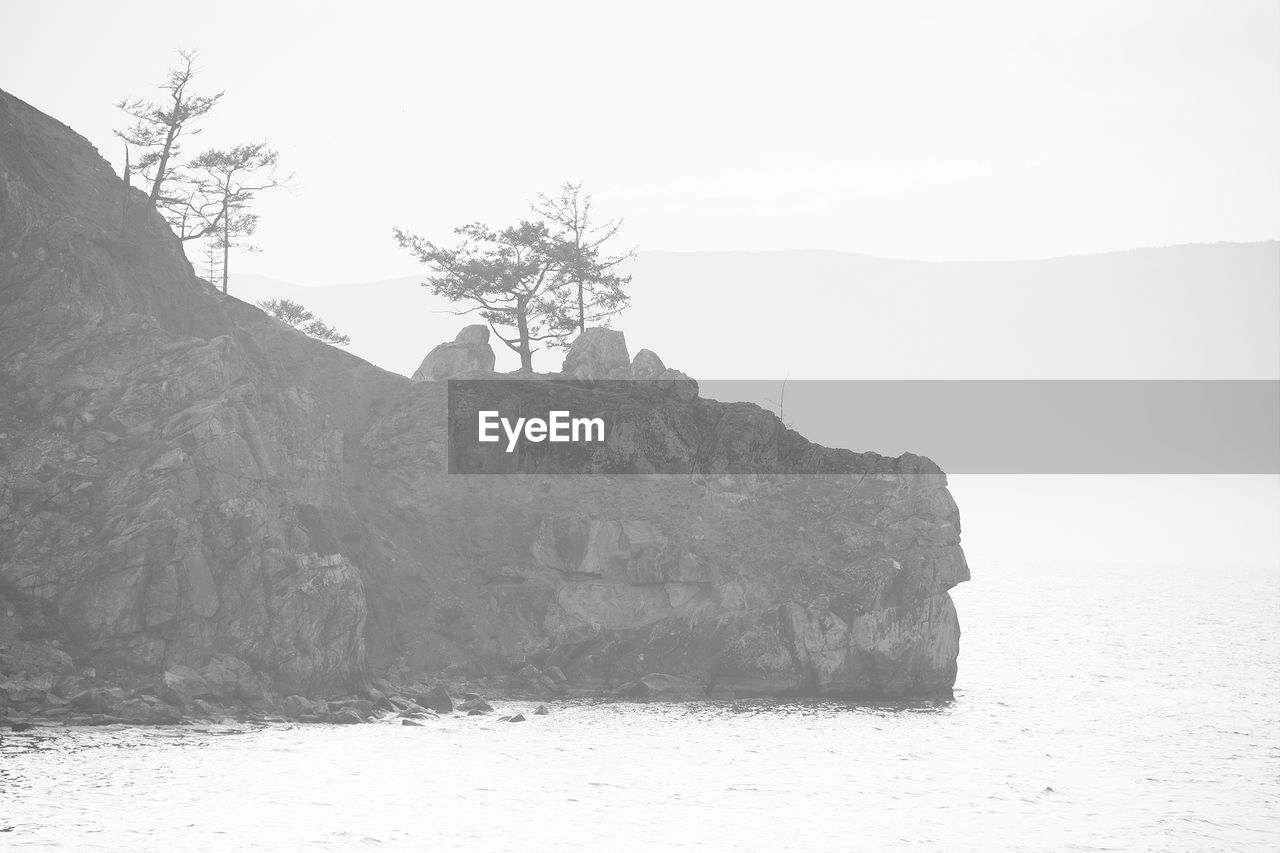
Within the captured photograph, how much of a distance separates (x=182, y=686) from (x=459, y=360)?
28947mm

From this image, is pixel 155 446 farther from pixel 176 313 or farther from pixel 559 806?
pixel 559 806

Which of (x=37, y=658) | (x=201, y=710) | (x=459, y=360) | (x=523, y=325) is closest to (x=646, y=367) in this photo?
(x=523, y=325)

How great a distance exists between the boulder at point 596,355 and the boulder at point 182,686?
3047cm

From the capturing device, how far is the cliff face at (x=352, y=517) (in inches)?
2112

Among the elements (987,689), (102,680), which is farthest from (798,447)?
(102,680)

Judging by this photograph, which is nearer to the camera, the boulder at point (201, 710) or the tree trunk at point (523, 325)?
the boulder at point (201, 710)

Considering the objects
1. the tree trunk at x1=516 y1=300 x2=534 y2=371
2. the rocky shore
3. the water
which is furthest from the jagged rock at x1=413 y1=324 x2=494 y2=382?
the water

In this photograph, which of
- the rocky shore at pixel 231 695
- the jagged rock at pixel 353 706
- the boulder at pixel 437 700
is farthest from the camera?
the boulder at pixel 437 700

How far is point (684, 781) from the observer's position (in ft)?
148

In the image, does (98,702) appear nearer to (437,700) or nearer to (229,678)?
(229,678)

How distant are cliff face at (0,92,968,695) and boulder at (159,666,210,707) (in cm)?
102

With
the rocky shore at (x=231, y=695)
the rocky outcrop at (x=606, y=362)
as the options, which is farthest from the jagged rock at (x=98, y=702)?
the rocky outcrop at (x=606, y=362)

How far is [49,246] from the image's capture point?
59312 mm

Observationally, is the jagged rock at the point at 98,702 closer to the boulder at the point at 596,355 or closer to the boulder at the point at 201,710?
the boulder at the point at 201,710
